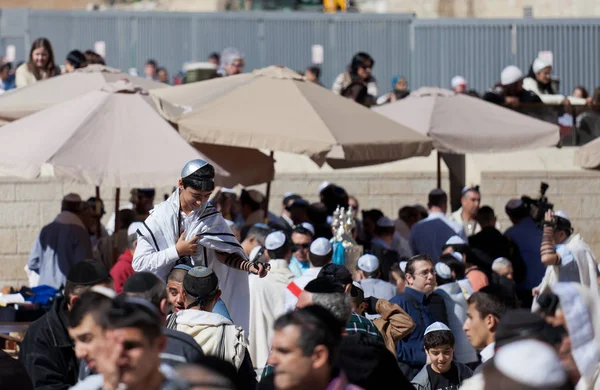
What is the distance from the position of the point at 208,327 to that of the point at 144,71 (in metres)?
15.7

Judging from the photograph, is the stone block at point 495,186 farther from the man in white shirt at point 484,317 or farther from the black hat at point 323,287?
the black hat at point 323,287

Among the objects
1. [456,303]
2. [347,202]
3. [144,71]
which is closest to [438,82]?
[144,71]

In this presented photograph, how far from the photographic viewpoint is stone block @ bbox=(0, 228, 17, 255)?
557 inches

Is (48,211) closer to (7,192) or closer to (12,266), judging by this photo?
(7,192)

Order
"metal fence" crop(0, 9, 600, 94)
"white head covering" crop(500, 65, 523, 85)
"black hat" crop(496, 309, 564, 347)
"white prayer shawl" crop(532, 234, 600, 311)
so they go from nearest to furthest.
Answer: "black hat" crop(496, 309, 564, 347), "white prayer shawl" crop(532, 234, 600, 311), "white head covering" crop(500, 65, 523, 85), "metal fence" crop(0, 9, 600, 94)

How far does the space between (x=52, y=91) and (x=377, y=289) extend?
441 cm

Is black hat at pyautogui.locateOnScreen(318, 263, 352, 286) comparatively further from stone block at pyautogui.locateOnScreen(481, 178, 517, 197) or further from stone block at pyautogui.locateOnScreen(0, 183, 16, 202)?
stone block at pyautogui.locateOnScreen(481, 178, 517, 197)

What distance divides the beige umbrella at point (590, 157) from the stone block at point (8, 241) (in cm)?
645

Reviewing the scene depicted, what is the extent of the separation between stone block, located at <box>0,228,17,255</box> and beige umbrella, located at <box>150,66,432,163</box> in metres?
3.82

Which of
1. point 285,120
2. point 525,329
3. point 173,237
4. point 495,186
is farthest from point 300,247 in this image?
point 495,186

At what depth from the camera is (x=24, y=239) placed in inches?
559

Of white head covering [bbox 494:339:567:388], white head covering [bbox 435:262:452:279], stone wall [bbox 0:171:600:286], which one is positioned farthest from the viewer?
stone wall [bbox 0:171:600:286]

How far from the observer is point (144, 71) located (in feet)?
70.3

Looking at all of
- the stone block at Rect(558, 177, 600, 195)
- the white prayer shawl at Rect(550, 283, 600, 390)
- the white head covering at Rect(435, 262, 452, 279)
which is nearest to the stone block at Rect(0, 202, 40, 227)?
the white head covering at Rect(435, 262, 452, 279)
